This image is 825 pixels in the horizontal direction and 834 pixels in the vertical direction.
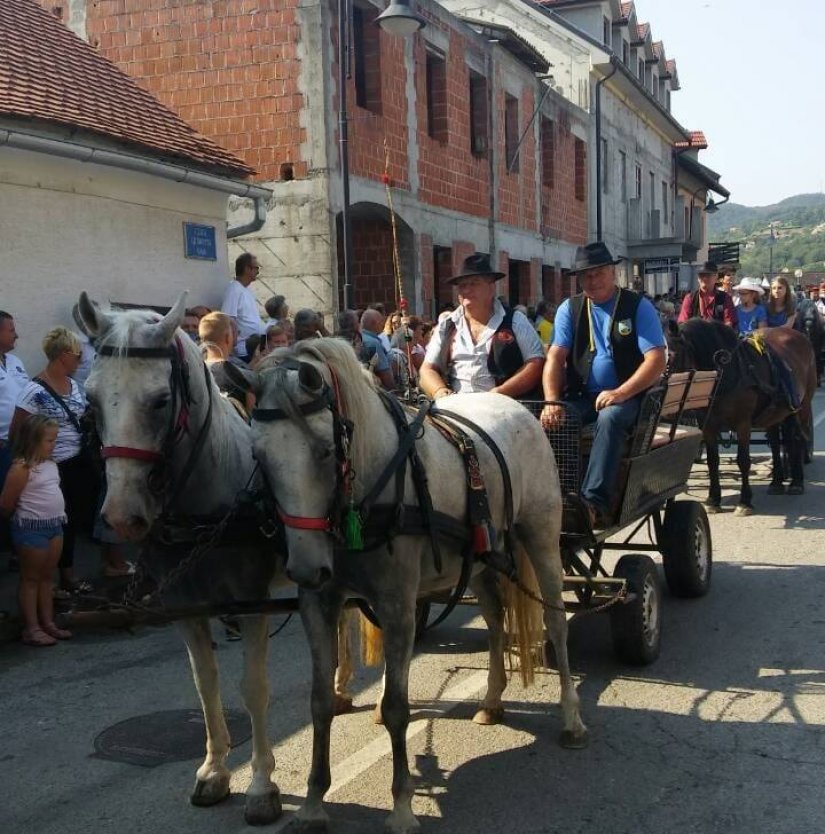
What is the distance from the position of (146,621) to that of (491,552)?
4.81ft

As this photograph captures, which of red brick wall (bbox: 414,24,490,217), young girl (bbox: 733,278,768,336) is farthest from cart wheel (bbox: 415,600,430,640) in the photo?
red brick wall (bbox: 414,24,490,217)

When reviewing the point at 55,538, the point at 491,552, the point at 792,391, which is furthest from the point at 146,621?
the point at 792,391

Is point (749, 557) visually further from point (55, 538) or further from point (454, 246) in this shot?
point (454, 246)

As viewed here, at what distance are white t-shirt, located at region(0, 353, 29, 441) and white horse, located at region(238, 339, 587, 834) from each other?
397cm

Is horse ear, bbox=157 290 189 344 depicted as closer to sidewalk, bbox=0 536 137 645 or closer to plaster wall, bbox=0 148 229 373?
sidewalk, bbox=0 536 137 645

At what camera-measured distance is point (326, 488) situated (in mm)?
3342

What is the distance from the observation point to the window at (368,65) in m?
15.5

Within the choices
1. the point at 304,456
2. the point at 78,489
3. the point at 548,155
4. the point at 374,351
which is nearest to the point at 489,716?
the point at 304,456

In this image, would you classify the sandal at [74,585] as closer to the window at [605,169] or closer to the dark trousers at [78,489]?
the dark trousers at [78,489]

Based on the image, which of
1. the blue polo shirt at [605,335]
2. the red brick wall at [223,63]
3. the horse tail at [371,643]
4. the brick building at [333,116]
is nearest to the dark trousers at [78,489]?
the horse tail at [371,643]

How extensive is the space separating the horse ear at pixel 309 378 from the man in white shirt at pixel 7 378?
471cm

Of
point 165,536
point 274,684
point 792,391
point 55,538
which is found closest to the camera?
point 165,536

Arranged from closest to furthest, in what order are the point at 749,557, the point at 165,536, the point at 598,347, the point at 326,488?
the point at 326,488
the point at 165,536
the point at 598,347
the point at 749,557

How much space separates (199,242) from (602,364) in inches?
263
